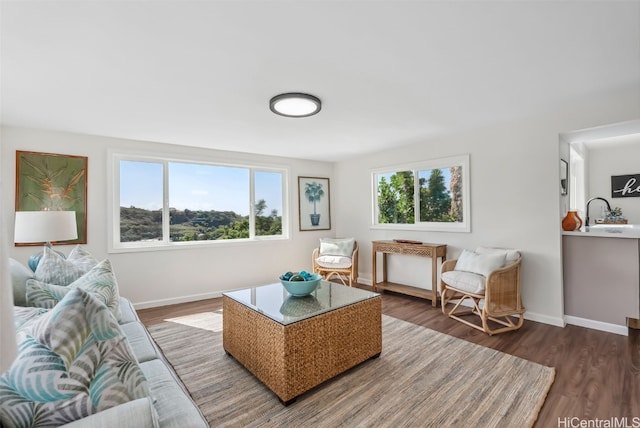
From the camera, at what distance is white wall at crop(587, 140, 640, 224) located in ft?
15.1

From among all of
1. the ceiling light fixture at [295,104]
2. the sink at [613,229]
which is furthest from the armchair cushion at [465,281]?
the ceiling light fixture at [295,104]

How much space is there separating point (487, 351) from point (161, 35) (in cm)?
337

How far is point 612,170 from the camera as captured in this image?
4.79 meters

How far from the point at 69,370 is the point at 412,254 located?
3.73 metres

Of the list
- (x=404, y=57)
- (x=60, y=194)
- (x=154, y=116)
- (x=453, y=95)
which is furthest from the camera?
(x=60, y=194)

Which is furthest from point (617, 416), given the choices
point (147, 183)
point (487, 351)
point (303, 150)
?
point (147, 183)

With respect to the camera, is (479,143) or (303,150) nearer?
(479,143)

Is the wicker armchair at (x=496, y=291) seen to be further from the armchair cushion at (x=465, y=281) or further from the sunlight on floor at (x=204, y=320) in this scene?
the sunlight on floor at (x=204, y=320)

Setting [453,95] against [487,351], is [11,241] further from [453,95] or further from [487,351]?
[487,351]

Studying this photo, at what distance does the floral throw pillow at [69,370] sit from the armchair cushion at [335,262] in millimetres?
3603

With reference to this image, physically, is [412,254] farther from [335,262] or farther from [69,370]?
[69,370]

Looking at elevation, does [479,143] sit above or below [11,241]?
above

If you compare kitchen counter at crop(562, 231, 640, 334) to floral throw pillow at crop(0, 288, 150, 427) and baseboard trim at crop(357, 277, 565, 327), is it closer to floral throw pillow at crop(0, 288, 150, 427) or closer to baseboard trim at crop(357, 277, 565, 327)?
baseboard trim at crop(357, 277, 565, 327)

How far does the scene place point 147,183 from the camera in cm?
399
